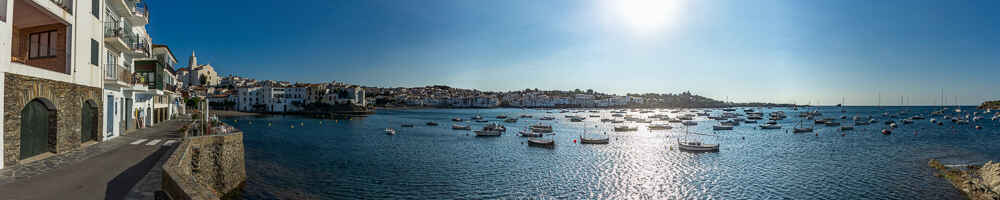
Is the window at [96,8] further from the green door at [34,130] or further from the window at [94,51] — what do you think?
the green door at [34,130]

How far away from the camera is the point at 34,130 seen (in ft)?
39.7

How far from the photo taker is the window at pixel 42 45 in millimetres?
13891

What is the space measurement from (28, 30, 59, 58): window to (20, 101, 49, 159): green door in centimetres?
257

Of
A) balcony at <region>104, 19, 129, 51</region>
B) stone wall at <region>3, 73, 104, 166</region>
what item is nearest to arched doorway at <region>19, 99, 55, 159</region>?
stone wall at <region>3, 73, 104, 166</region>

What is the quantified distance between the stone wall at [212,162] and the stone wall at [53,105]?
3.51 m

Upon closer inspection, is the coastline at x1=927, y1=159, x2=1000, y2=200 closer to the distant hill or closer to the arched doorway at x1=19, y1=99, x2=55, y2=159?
the arched doorway at x1=19, y1=99, x2=55, y2=159

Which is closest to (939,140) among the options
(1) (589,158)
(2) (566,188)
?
(1) (589,158)

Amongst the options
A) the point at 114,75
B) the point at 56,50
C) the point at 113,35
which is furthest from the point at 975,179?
the point at 113,35

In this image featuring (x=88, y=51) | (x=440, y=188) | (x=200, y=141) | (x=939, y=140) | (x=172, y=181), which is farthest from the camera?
(x=939, y=140)

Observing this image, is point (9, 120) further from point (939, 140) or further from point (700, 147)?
point (939, 140)

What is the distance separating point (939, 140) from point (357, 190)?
60.9m

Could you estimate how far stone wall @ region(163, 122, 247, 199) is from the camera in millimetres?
10875

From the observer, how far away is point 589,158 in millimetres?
31609

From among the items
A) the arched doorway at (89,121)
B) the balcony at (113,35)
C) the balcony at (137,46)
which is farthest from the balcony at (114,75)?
the balcony at (137,46)
